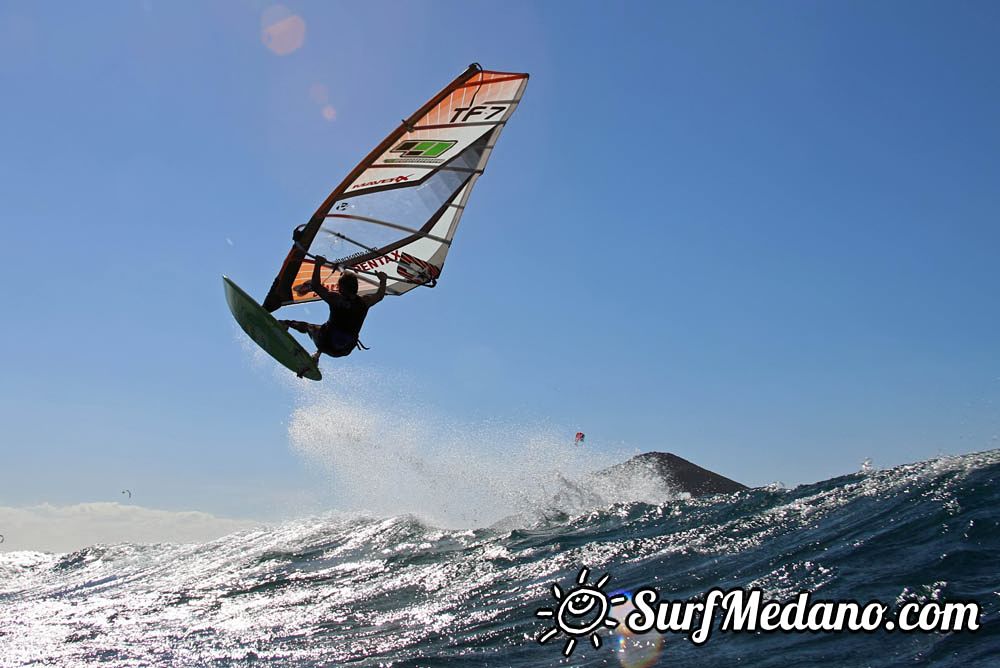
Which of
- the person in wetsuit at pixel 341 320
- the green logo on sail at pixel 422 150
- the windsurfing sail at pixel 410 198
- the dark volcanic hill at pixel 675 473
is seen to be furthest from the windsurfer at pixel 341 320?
the dark volcanic hill at pixel 675 473

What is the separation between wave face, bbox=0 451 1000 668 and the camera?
5156 mm

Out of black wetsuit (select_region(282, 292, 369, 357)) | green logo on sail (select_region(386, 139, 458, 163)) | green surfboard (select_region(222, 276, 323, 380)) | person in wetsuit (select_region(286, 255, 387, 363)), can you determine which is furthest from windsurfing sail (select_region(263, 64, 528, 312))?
black wetsuit (select_region(282, 292, 369, 357))

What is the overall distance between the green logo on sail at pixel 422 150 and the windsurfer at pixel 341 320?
1408mm

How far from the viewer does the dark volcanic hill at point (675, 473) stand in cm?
1719

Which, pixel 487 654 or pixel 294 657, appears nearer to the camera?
pixel 487 654

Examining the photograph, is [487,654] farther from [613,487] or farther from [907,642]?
[613,487]

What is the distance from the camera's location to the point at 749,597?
6.29 m

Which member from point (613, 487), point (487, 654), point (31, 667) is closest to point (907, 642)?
point (487, 654)

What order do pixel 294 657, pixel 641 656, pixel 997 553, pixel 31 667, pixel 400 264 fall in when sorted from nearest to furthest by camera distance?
1. pixel 641 656
2. pixel 997 553
3. pixel 294 657
4. pixel 31 667
5. pixel 400 264

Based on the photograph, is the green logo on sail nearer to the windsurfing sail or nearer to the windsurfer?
the windsurfing sail

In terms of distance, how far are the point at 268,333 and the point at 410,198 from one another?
242 cm

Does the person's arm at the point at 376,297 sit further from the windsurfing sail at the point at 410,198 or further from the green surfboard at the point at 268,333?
the green surfboard at the point at 268,333

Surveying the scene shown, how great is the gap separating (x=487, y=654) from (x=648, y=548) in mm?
4030

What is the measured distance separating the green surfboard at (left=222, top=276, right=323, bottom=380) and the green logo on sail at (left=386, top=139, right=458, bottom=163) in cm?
227
